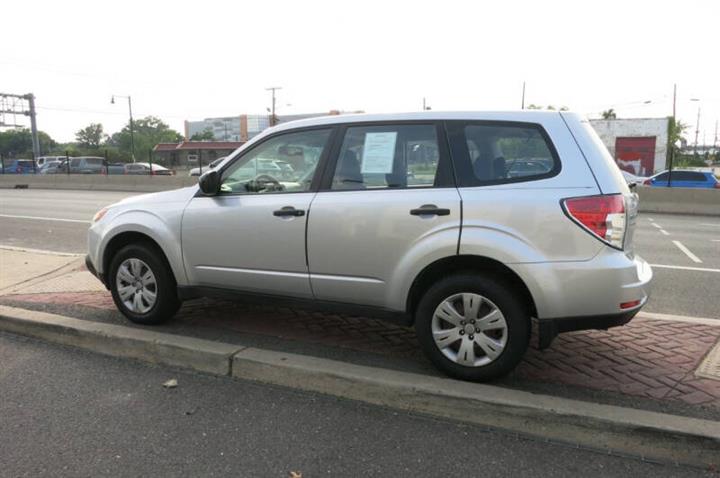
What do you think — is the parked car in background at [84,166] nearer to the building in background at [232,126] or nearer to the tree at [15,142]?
the building in background at [232,126]

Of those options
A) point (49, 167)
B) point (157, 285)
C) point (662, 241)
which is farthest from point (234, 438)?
point (49, 167)

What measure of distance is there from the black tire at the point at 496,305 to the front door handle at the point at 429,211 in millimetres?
412

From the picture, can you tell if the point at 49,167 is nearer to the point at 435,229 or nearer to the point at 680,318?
the point at 435,229

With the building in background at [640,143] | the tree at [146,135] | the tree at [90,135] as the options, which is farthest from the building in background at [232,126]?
the building in background at [640,143]

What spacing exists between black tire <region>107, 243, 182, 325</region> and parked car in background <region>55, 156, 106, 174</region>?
36.3 meters

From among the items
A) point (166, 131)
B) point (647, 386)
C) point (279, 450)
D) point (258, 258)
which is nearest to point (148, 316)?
point (258, 258)

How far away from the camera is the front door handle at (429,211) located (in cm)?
362

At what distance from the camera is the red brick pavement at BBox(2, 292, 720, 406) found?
12.1 ft

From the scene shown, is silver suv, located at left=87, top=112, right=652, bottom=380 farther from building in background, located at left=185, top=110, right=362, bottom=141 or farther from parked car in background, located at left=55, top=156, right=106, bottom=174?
building in background, located at left=185, top=110, right=362, bottom=141

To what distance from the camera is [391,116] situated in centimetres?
402

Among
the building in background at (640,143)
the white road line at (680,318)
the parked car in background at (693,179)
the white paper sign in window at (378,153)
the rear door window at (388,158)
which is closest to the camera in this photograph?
the rear door window at (388,158)

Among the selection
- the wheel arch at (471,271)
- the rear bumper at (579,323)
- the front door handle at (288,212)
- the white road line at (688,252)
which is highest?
the front door handle at (288,212)

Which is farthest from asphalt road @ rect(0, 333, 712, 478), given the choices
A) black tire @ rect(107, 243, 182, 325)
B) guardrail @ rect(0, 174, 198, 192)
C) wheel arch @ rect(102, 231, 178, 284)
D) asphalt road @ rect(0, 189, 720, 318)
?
guardrail @ rect(0, 174, 198, 192)

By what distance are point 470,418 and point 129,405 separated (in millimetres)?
2134
